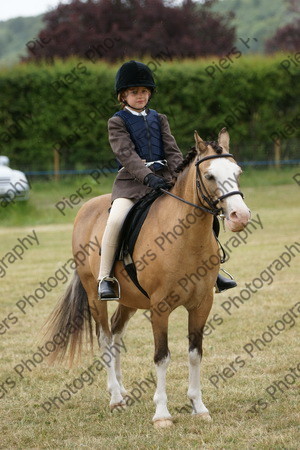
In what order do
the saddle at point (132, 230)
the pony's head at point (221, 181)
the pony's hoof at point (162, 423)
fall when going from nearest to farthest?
1. the pony's head at point (221, 181)
2. the pony's hoof at point (162, 423)
3. the saddle at point (132, 230)

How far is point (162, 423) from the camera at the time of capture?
16.5 feet

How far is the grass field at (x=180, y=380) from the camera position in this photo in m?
4.86

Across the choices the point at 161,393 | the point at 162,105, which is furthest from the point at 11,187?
the point at 161,393

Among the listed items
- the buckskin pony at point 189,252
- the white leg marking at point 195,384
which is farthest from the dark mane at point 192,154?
the white leg marking at point 195,384

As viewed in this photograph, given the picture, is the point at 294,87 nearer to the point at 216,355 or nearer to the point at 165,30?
the point at 165,30

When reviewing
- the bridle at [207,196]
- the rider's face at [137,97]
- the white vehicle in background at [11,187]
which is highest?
the rider's face at [137,97]

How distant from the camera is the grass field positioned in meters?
4.86

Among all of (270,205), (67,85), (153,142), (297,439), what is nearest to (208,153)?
(153,142)

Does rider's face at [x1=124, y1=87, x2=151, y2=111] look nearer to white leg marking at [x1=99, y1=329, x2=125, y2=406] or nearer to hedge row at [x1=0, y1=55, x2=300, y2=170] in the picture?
white leg marking at [x1=99, y1=329, x2=125, y2=406]

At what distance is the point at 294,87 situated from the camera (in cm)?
2364

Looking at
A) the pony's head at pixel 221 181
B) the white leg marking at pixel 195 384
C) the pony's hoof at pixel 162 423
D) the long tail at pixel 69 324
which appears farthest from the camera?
the long tail at pixel 69 324

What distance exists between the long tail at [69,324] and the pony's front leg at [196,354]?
1341mm

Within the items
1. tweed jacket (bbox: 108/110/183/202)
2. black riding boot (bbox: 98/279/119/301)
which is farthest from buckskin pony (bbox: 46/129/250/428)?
tweed jacket (bbox: 108/110/183/202)

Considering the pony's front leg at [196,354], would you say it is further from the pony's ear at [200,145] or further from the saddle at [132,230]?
the pony's ear at [200,145]
